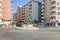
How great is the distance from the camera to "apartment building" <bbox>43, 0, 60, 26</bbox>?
84044 millimetres

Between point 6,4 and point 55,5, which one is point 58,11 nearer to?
Result: point 55,5

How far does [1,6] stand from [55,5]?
26.0 metres

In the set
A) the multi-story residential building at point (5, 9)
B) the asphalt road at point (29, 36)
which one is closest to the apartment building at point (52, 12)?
the multi-story residential building at point (5, 9)

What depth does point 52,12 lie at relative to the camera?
8619cm

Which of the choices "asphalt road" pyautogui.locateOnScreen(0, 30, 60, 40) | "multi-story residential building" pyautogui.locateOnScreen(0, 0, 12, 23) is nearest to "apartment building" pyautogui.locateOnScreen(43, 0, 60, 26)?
"multi-story residential building" pyautogui.locateOnScreen(0, 0, 12, 23)

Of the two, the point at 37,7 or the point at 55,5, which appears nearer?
the point at 55,5

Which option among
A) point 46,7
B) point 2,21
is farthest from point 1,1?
point 46,7

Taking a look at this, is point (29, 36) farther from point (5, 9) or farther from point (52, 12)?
point (5, 9)

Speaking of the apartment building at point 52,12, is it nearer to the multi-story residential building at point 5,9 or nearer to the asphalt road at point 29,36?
the multi-story residential building at point 5,9

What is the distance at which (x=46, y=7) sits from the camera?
9288 cm

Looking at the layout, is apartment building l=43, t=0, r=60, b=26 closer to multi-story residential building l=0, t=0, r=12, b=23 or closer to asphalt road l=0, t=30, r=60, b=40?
multi-story residential building l=0, t=0, r=12, b=23

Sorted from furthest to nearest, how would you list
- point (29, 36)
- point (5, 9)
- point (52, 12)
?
point (5, 9)
point (52, 12)
point (29, 36)

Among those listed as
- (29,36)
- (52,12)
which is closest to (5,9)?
(52,12)

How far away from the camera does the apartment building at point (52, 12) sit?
276 feet
